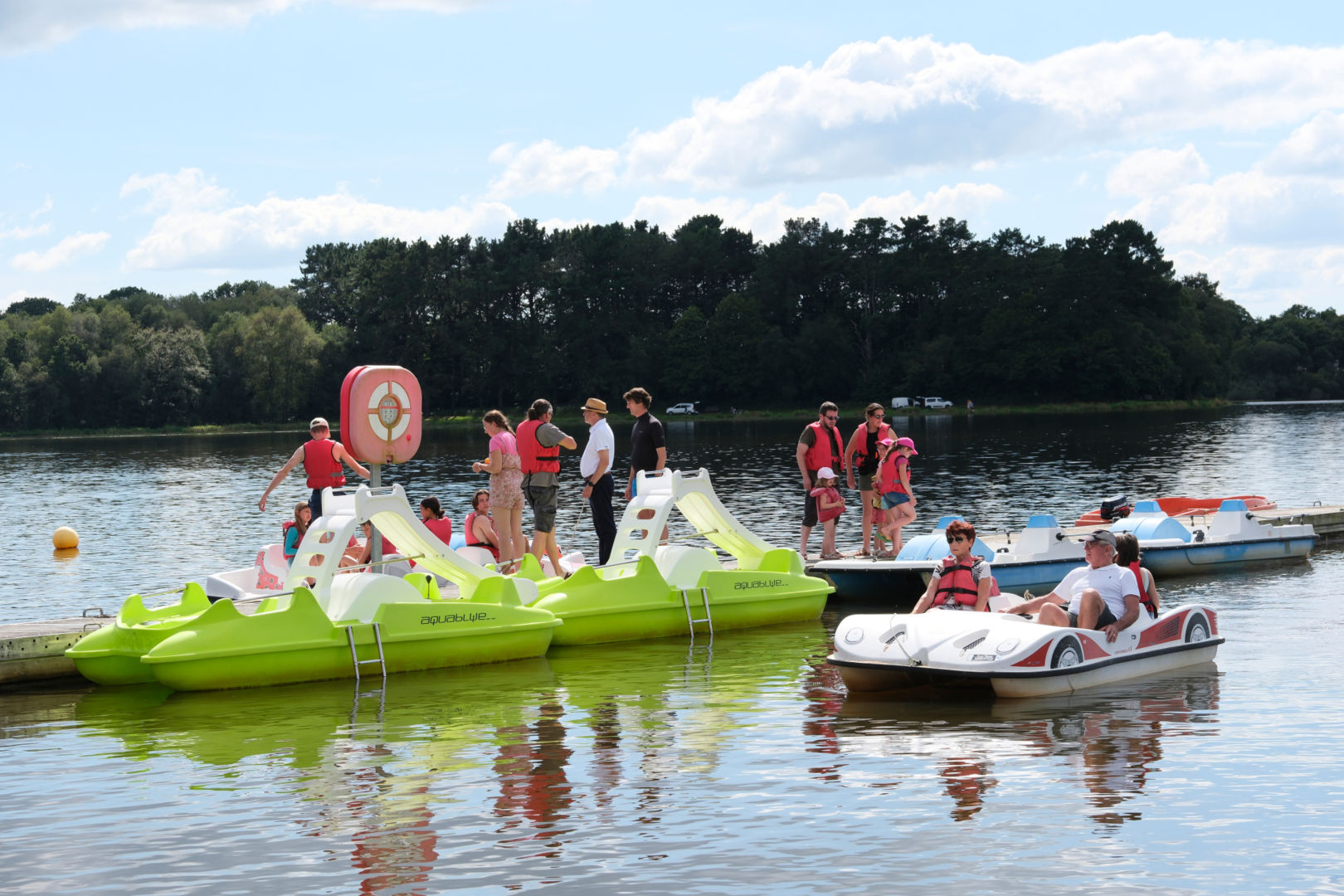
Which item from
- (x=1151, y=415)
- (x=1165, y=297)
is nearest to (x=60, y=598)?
(x=1151, y=415)

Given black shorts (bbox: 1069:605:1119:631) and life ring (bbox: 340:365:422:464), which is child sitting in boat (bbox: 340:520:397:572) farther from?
black shorts (bbox: 1069:605:1119:631)

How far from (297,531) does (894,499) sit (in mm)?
7731

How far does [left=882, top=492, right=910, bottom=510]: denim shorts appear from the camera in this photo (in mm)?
18141

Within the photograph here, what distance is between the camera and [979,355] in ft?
349

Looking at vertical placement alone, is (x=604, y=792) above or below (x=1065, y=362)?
below

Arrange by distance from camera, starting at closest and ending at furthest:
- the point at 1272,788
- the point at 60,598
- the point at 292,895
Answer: the point at 292,895
the point at 1272,788
the point at 60,598

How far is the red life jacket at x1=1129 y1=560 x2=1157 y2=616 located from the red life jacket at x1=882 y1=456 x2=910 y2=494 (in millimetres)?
5836

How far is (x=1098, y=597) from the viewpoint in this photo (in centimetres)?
1164

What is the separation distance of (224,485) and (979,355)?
7282 centimetres

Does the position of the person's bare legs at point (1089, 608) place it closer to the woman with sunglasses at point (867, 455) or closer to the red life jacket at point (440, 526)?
the woman with sunglasses at point (867, 455)

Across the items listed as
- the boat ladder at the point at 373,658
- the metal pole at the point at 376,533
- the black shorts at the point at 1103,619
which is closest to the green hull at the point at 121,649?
the boat ladder at the point at 373,658

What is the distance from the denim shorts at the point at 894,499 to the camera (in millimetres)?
18141

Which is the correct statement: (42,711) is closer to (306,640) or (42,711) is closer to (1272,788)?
(306,640)

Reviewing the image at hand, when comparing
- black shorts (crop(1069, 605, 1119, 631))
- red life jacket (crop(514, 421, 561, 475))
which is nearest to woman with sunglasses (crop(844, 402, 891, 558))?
red life jacket (crop(514, 421, 561, 475))
